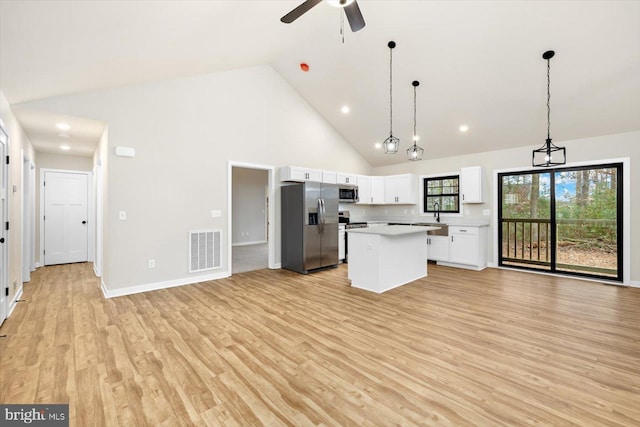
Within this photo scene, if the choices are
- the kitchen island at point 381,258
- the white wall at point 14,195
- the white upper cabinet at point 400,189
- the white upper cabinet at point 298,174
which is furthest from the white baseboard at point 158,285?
the white upper cabinet at point 400,189

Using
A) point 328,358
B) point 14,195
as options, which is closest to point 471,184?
point 328,358

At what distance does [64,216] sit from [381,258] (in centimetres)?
671

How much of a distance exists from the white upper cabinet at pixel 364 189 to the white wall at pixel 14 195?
582 centimetres

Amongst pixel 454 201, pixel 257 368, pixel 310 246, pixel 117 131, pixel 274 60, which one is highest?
pixel 274 60

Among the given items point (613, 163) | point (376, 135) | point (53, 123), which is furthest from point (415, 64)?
point (53, 123)

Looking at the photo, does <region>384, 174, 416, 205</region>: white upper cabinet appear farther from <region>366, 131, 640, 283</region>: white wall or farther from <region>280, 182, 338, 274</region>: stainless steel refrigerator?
<region>280, 182, 338, 274</region>: stainless steel refrigerator

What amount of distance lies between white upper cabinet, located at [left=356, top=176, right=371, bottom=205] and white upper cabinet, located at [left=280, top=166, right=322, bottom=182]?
1.42 metres

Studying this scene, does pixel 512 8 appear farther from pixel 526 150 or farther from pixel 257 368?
pixel 257 368

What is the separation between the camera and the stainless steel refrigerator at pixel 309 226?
17.4ft

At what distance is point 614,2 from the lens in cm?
305

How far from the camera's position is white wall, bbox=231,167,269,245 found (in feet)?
30.6

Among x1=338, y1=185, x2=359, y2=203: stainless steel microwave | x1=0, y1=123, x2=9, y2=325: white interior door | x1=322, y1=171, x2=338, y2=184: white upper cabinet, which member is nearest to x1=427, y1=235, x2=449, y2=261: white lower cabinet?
x1=338, y1=185, x2=359, y2=203: stainless steel microwave

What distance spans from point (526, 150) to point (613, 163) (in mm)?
1232

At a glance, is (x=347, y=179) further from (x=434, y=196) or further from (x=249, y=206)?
(x=249, y=206)
